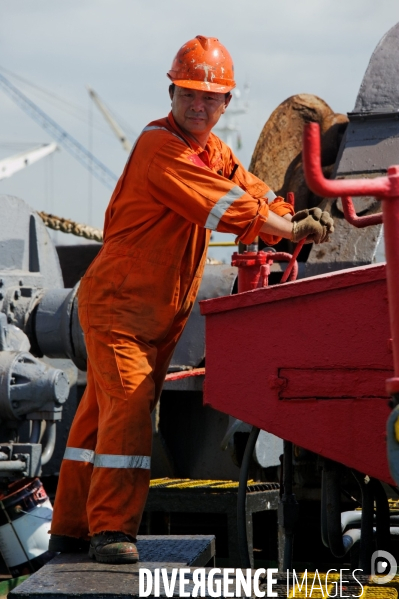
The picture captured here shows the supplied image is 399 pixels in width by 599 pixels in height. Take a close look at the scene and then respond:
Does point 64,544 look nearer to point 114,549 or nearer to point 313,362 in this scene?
point 114,549

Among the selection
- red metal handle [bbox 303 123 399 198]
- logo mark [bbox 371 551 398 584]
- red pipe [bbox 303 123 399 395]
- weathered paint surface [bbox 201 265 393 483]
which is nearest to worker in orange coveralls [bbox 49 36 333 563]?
weathered paint surface [bbox 201 265 393 483]

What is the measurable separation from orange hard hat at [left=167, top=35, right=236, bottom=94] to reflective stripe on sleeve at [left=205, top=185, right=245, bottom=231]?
0.42 m

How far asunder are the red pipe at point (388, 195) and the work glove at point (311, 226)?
116 centimetres

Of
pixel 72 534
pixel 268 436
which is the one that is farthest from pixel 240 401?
pixel 268 436

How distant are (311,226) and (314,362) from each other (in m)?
0.59

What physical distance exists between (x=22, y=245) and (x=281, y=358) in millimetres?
4136

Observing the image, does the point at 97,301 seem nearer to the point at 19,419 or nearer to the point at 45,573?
the point at 45,573

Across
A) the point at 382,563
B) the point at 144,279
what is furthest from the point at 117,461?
the point at 382,563

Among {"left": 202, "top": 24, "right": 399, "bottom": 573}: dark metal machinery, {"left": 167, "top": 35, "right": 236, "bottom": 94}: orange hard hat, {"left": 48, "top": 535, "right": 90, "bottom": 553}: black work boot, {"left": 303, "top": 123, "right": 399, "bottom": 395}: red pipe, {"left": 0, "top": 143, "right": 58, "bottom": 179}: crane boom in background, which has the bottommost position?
{"left": 48, "top": 535, "right": 90, "bottom": 553}: black work boot

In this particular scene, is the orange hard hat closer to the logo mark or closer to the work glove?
the work glove

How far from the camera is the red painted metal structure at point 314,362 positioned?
2.74 m

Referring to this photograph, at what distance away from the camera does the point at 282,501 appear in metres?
3.48

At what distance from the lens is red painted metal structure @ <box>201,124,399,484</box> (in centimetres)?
274

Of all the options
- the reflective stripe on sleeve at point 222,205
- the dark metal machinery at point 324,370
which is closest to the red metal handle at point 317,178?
the dark metal machinery at point 324,370
